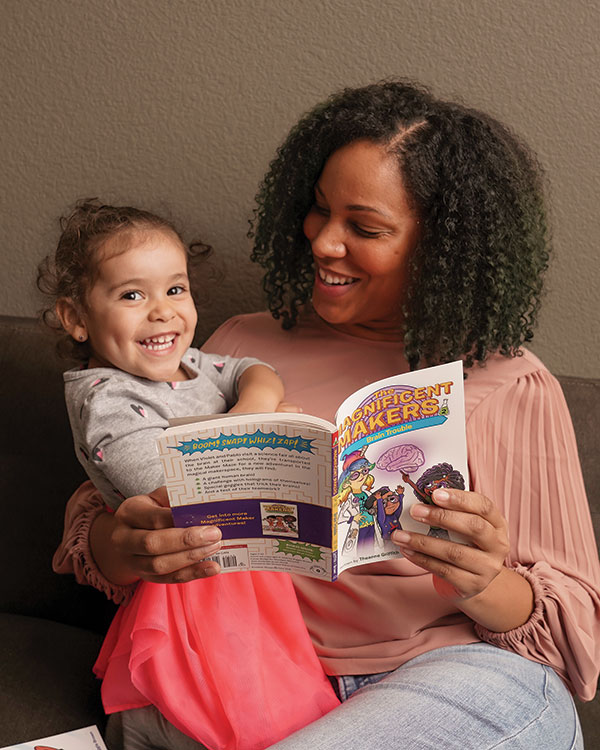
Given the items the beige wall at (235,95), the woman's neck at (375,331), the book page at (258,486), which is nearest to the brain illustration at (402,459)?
the book page at (258,486)

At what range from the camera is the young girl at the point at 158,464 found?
127cm

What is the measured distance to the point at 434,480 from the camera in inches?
46.5

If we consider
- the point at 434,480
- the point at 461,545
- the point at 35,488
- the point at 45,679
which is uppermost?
the point at 434,480

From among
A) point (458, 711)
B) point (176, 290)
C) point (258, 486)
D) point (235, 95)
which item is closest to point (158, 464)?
point (258, 486)

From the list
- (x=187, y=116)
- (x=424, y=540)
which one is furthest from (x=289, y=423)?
(x=187, y=116)

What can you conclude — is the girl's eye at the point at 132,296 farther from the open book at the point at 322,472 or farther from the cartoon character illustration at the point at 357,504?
the cartoon character illustration at the point at 357,504

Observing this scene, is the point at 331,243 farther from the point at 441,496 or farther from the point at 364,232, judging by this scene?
the point at 441,496

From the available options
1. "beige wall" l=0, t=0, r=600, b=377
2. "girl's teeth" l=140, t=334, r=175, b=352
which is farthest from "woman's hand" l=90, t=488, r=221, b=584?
"beige wall" l=0, t=0, r=600, b=377

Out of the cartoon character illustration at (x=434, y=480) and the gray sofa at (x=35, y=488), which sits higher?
the cartoon character illustration at (x=434, y=480)

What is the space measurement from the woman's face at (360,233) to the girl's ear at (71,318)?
450mm

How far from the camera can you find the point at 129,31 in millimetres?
1880

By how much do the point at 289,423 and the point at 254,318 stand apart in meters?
0.80

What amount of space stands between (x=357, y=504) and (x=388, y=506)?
52 mm

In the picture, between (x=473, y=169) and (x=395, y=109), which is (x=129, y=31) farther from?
(x=473, y=169)
